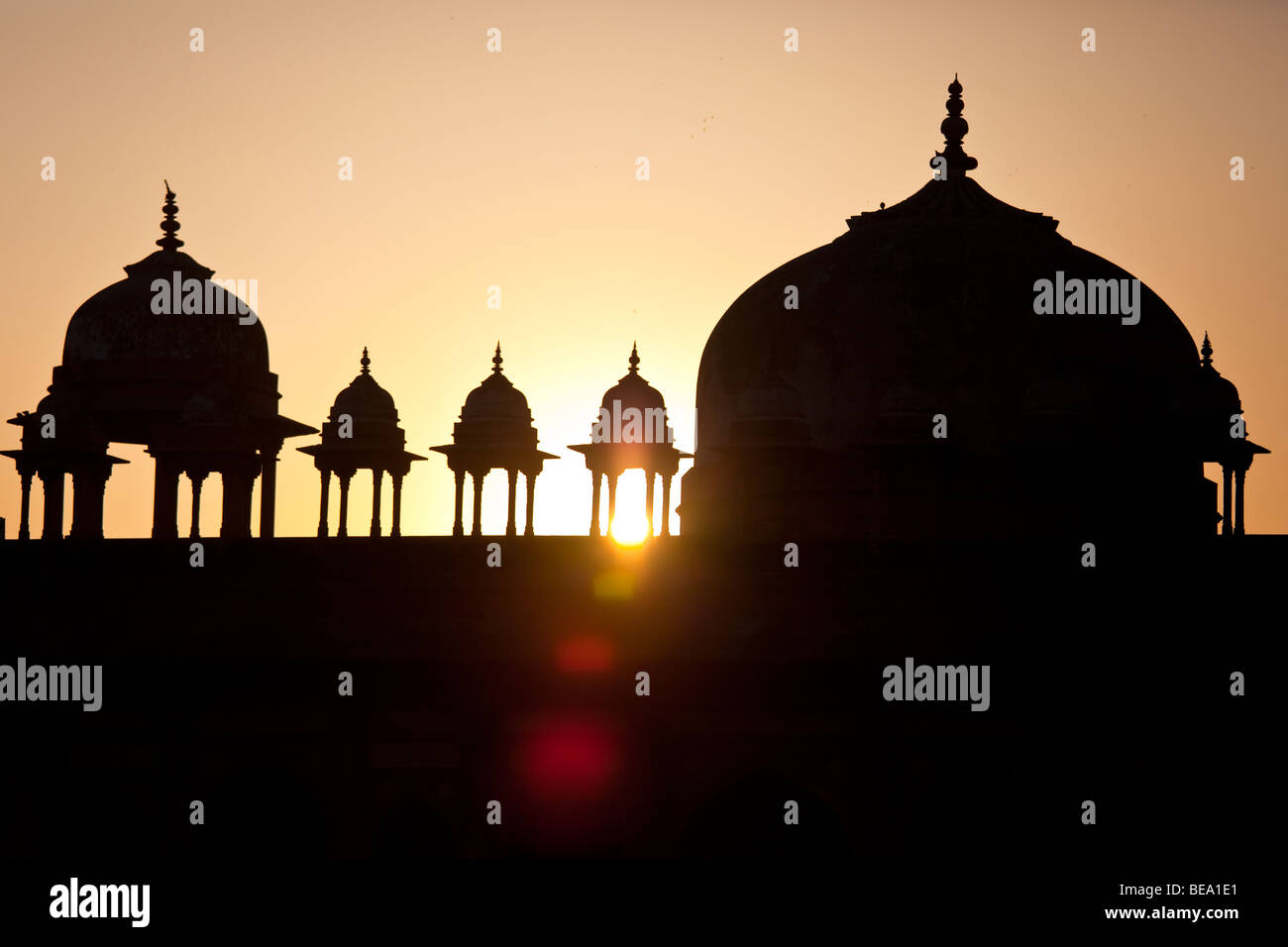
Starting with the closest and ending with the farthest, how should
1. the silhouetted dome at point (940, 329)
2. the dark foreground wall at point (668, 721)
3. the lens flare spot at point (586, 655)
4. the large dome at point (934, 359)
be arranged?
the dark foreground wall at point (668, 721) < the lens flare spot at point (586, 655) < the large dome at point (934, 359) < the silhouetted dome at point (940, 329)

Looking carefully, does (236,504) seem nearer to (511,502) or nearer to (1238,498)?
(511,502)

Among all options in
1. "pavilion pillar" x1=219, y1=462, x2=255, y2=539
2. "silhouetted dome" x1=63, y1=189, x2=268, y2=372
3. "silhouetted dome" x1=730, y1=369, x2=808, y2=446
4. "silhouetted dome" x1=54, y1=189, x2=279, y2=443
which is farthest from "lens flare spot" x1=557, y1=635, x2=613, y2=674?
"silhouetted dome" x1=63, y1=189, x2=268, y2=372

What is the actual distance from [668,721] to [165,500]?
7786 millimetres

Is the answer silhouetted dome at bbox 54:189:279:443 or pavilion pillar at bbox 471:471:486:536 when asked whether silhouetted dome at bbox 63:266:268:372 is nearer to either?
silhouetted dome at bbox 54:189:279:443

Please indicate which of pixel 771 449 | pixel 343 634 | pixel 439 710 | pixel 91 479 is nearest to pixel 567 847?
pixel 439 710

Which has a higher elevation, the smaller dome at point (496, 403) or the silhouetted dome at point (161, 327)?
the silhouetted dome at point (161, 327)

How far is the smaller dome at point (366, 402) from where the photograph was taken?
2675 cm

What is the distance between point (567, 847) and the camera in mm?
22000

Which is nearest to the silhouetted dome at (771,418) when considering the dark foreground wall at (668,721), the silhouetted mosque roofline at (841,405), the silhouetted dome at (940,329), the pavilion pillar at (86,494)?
the silhouetted mosque roofline at (841,405)

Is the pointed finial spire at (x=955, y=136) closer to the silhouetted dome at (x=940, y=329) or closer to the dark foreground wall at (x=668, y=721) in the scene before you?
the silhouetted dome at (x=940, y=329)

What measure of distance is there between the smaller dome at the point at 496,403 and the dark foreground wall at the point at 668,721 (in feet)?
9.27

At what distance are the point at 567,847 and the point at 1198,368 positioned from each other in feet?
29.8

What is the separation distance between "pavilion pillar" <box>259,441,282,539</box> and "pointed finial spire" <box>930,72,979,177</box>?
8.36m
